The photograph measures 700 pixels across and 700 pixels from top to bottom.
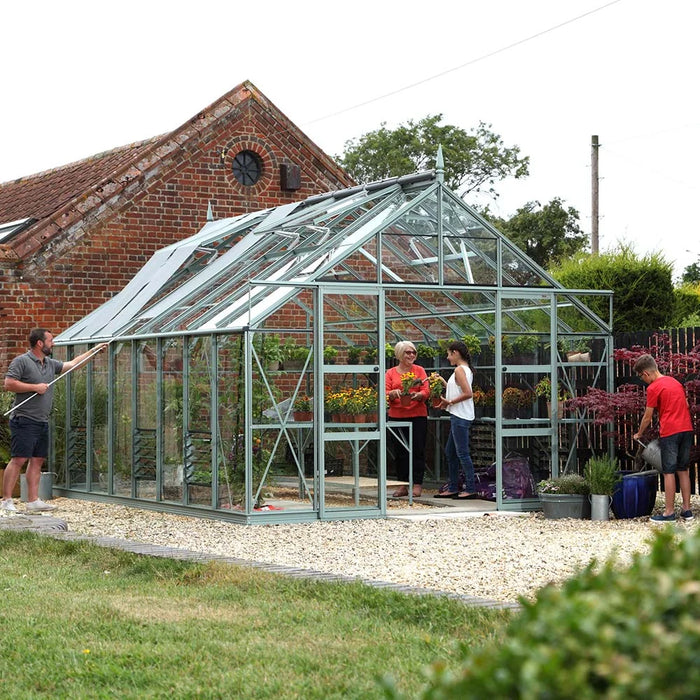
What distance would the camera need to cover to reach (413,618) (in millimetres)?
6480

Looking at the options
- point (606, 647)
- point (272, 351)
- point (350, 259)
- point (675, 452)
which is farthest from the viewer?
point (350, 259)

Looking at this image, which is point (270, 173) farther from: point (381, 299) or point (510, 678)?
point (510, 678)

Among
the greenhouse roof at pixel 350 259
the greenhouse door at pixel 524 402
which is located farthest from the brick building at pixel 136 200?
the greenhouse door at pixel 524 402

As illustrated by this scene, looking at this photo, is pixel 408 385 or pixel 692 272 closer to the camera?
pixel 408 385

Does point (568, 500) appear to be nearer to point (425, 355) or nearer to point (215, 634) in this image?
point (425, 355)

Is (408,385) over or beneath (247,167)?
beneath

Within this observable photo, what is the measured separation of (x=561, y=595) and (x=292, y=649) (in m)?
3.60

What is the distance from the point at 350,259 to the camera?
1251 cm

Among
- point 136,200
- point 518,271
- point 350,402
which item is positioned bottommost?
point 350,402

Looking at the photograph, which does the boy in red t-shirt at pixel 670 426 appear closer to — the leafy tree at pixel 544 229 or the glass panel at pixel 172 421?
the glass panel at pixel 172 421

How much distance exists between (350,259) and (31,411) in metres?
3.92

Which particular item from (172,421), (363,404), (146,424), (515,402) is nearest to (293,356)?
(363,404)

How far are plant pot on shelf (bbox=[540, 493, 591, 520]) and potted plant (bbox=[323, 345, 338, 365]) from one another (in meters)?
2.54

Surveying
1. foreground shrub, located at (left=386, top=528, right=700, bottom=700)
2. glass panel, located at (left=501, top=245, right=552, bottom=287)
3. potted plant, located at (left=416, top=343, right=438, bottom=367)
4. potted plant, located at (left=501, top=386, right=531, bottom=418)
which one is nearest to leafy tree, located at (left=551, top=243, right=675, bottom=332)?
potted plant, located at (left=416, top=343, right=438, bottom=367)
